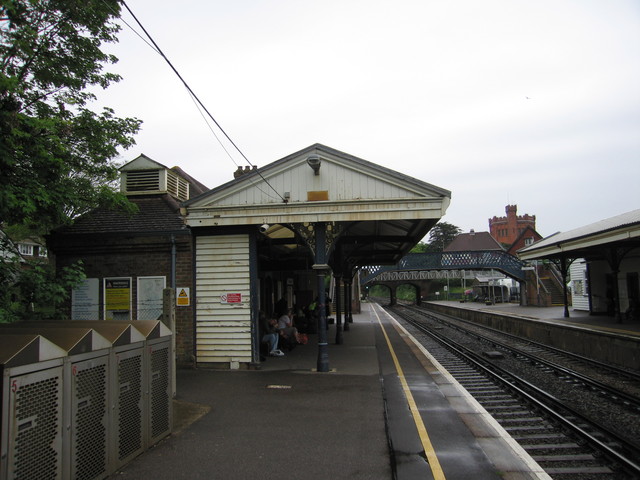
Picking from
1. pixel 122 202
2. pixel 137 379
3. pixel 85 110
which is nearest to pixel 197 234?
pixel 122 202

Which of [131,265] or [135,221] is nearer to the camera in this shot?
[131,265]

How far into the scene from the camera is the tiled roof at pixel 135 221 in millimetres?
10789

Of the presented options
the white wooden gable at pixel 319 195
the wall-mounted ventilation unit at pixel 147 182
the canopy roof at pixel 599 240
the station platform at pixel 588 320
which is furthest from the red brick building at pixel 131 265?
the station platform at pixel 588 320

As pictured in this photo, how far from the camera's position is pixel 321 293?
1007 centimetres

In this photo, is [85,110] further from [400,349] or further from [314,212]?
[400,349]

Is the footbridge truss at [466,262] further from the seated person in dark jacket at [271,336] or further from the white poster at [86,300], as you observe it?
the white poster at [86,300]

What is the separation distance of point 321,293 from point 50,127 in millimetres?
5908

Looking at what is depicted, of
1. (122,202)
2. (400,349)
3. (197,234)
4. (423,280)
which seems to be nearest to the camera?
(122,202)

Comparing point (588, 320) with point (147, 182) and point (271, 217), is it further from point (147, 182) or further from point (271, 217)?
point (147, 182)

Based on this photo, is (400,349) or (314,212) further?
(400,349)

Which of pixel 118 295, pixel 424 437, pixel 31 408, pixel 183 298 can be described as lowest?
pixel 424 437

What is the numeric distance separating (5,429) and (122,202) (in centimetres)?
694

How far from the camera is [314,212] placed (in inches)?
394

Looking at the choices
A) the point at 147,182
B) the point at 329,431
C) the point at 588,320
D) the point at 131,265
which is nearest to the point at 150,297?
the point at 131,265
